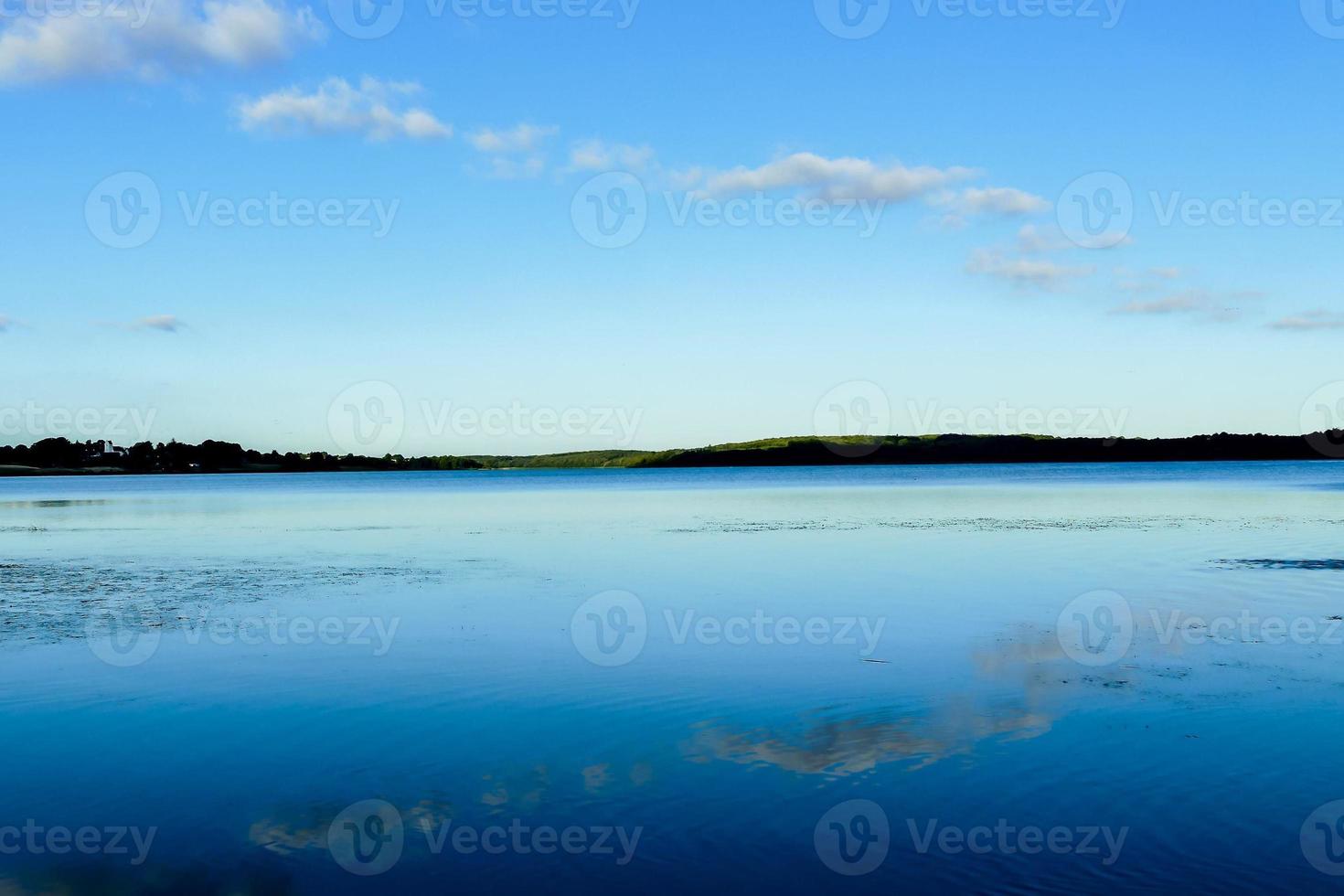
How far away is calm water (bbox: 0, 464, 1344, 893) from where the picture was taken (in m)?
7.33

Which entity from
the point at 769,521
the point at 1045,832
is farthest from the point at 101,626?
the point at 769,521

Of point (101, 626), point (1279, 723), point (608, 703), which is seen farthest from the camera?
point (101, 626)

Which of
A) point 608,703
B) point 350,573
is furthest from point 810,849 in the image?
point 350,573

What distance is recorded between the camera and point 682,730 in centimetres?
1084

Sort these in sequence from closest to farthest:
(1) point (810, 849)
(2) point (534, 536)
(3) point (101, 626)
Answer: (1) point (810, 849), (3) point (101, 626), (2) point (534, 536)

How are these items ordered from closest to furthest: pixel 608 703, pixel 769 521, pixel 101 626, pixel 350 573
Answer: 1. pixel 608 703
2. pixel 101 626
3. pixel 350 573
4. pixel 769 521

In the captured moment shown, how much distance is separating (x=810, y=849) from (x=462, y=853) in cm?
260

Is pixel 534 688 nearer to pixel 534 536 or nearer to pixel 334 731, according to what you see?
pixel 334 731

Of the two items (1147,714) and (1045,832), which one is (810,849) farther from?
(1147,714)

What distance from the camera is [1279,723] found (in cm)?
1068

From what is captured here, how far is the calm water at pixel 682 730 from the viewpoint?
733 cm

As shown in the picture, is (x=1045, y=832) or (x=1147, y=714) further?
(x=1147, y=714)

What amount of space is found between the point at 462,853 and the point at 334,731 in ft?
13.5

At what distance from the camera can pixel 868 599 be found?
20109 mm
